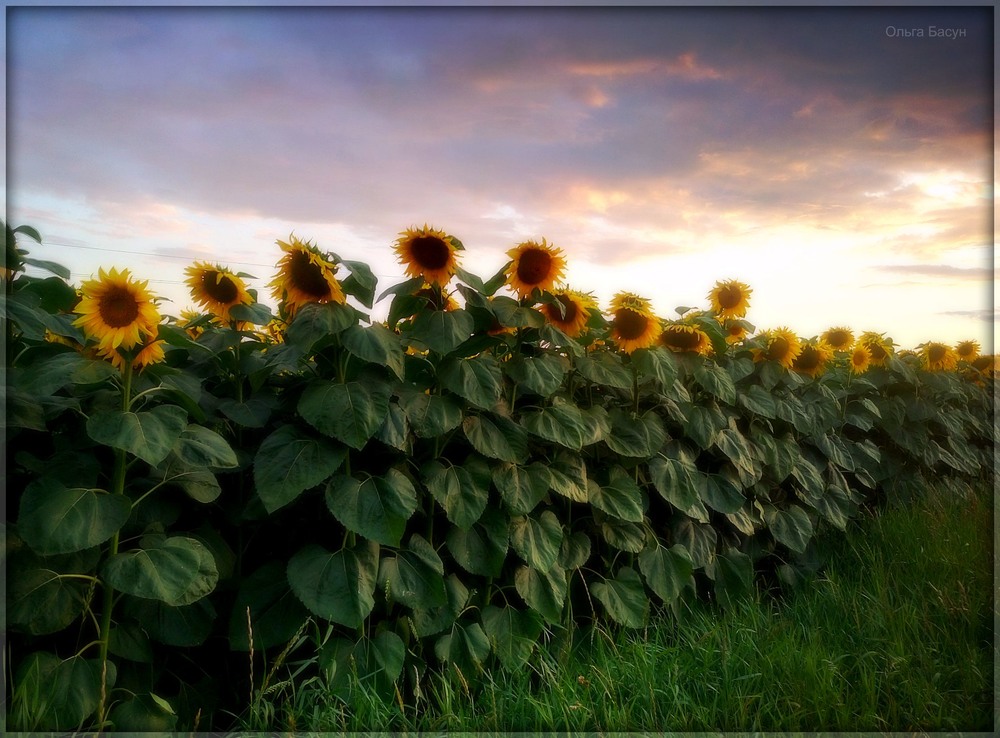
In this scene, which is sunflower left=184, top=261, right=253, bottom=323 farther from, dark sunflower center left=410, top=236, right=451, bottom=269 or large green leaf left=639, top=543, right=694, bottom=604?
large green leaf left=639, top=543, right=694, bottom=604

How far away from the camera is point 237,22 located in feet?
8.95

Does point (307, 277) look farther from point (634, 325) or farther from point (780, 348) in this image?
point (780, 348)

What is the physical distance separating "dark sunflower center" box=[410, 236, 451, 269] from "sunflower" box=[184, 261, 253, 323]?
0.69m

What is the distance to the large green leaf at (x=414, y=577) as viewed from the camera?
256cm

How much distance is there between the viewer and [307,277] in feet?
8.28

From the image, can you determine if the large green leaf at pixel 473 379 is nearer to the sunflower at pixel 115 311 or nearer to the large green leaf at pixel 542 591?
the large green leaf at pixel 542 591

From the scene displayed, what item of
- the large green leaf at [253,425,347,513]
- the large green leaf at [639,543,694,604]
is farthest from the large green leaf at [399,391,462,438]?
the large green leaf at [639,543,694,604]

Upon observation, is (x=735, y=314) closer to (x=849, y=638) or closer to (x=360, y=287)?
(x=849, y=638)

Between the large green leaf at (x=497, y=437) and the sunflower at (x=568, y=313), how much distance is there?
1.56 feet

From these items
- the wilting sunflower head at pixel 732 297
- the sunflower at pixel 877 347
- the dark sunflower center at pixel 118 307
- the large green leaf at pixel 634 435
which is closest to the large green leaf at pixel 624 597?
the large green leaf at pixel 634 435

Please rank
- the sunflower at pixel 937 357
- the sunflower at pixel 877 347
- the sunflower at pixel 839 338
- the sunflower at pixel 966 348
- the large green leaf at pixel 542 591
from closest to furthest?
the large green leaf at pixel 542 591 → the sunflower at pixel 839 338 → the sunflower at pixel 877 347 → the sunflower at pixel 937 357 → the sunflower at pixel 966 348

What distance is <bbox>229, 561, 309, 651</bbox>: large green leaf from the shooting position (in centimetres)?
250

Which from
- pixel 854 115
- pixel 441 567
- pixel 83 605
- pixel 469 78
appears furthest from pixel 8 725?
pixel 854 115

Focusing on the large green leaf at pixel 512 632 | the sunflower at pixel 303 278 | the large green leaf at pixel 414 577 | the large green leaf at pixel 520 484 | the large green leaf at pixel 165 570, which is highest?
the sunflower at pixel 303 278
